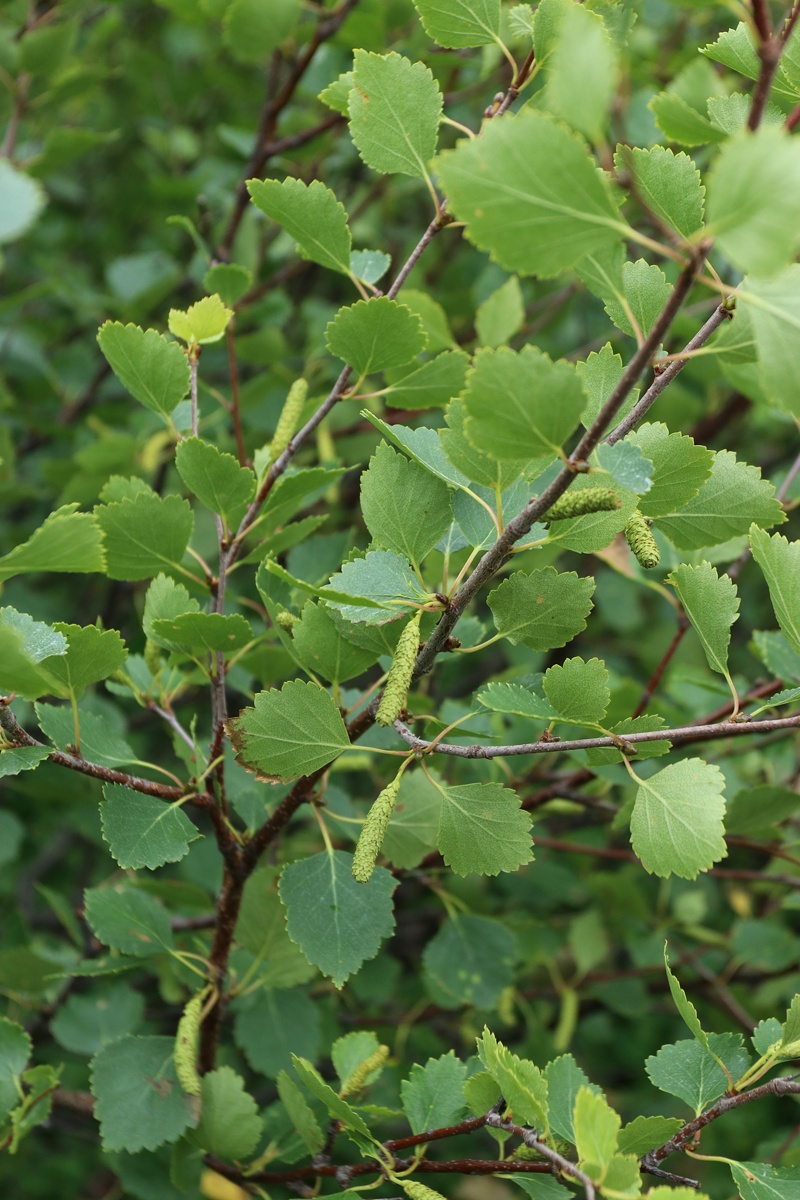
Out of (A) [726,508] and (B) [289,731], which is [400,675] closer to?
(B) [289,731]

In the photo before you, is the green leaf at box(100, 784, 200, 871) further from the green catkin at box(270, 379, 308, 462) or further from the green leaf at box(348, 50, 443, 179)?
the green leaf at box(348, 50, 443, 179)

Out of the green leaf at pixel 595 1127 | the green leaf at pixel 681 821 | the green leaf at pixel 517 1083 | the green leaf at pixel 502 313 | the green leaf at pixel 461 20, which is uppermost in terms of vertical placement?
the green leaf at pixel 461 20

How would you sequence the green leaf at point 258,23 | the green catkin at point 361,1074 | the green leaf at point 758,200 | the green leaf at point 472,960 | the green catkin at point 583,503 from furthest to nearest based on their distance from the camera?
the green leaf at point 258,23 < the green leaf at point 472,960 < the green catkin at point 361,1074 < the green catkin at point 583,503 < the green leaf at point 758,200

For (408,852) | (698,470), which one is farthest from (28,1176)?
(698,470)

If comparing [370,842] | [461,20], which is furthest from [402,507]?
[461,20]

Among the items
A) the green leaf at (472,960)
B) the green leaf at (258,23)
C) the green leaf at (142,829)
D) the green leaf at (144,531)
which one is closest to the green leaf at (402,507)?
the green leaf at (144,531)

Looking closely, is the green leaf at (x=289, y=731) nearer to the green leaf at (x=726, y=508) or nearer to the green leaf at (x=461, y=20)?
the green leaf at (x=726, y=508)
